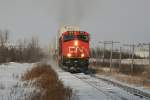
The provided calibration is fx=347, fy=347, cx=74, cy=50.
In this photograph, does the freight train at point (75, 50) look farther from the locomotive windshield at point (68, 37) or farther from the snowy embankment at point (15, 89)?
the snowy embankment at point (15, 89)

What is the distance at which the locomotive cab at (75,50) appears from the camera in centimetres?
3497

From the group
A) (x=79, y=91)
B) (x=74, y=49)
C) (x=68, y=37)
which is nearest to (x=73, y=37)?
(x=68, y=37)

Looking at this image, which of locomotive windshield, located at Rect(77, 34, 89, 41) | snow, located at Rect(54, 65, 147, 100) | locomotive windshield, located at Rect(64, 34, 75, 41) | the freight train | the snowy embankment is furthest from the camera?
locomotive windshield, located at Rect(77, 34, 89, 41)

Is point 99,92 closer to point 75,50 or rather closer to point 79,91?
point 79,91

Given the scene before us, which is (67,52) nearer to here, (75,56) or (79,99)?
(75,56)

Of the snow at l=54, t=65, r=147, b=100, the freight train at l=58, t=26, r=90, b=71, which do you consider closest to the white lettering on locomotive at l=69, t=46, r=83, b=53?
the freight train at l=58, t=26, r=90, b=71

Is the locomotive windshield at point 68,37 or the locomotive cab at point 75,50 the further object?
the locomotive windshield at point 68,37

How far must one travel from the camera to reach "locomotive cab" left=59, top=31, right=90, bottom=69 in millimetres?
34969

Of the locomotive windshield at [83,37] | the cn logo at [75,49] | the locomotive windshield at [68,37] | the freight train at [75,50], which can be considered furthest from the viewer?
the locomotive windshield at [83,37]

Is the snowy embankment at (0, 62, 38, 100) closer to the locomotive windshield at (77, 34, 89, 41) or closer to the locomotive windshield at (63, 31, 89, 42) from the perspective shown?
the locomotive windshield at (63, 31, 89, 42)

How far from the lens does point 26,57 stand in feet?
324

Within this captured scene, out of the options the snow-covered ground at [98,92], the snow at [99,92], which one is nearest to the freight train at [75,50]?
the snow-covered ground at [98,92]

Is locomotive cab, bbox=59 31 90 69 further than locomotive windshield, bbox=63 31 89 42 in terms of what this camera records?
No

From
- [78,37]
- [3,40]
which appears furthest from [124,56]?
[78,37]
